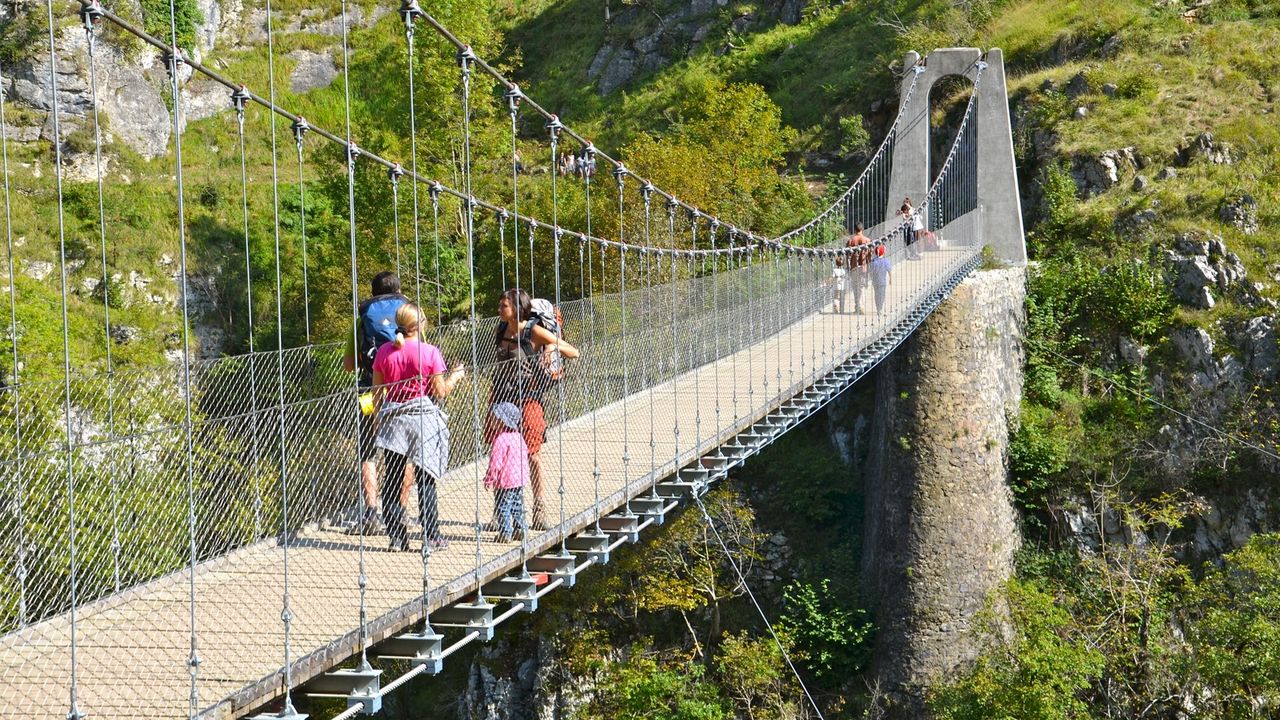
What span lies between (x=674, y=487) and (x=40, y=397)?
478 cm

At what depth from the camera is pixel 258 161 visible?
24.6m

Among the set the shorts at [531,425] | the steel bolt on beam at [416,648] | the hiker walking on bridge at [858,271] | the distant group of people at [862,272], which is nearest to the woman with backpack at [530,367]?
the shorts at [531,425]

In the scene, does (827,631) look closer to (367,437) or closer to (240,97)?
(240,97)

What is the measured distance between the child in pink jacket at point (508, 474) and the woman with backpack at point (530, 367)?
2.4 inches

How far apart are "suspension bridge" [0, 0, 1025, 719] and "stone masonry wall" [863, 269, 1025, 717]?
687 millimetres

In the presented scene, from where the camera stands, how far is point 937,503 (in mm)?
12609

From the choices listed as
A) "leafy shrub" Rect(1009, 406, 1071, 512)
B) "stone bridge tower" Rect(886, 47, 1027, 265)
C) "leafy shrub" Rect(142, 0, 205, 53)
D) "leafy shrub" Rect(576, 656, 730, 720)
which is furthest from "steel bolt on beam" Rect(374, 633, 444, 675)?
"leafy shrub" Rect(142, 0, 205, 53)

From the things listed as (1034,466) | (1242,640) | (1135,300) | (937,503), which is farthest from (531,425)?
(1135,300)

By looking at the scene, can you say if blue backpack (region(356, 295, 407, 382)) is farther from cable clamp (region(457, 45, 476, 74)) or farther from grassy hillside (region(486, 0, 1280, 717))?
grassy hillside (region(486, 0, 1280, 717))

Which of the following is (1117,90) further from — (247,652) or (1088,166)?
(247,652)

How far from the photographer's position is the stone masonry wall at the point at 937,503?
40.9ft

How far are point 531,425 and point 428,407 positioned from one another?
Answer: 773 mm

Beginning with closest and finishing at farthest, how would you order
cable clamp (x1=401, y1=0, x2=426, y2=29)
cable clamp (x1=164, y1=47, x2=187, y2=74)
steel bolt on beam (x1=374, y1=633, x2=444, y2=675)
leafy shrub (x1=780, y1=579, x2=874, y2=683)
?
steel bolt on beam (x1=374, y1=633, x2=444, y2=675) → cable clamp (x1=164, y1=47, x2=187, y2=74) → cable clamp (x1=401, y1=0, x2=426, y2=29) → leafy shrub (x1=780, y1=579, x2=874, y2=683)

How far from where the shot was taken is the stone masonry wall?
12453mm
